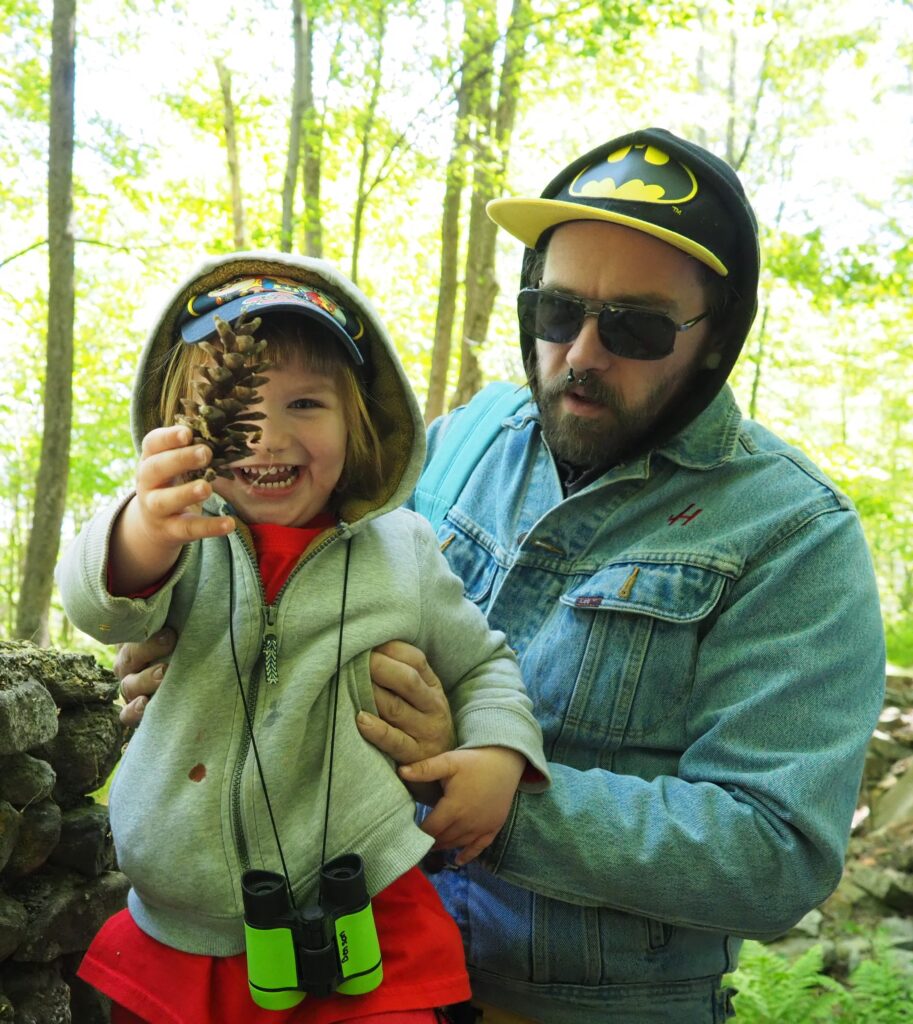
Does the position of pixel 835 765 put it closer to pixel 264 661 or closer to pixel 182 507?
pixel 264 661

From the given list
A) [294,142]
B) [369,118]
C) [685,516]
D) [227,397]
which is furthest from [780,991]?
[369,118]

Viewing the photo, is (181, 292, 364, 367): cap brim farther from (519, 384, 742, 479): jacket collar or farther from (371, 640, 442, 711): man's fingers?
(519, 384, 742, 479): jacket collar

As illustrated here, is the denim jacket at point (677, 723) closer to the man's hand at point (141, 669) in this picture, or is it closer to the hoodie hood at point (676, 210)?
the hoodie hood at point (676, 210)

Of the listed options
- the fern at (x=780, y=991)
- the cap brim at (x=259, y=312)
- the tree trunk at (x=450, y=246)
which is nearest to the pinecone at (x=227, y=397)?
the cap brim at (x=259, y=312)

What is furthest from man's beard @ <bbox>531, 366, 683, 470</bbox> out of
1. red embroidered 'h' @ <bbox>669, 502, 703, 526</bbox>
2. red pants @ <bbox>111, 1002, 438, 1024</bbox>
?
red pants @ <bbox>111, 1002, 438, 1024</bbox>

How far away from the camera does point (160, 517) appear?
5.14 ft

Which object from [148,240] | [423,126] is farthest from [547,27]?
[148,240]

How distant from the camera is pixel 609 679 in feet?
7.39

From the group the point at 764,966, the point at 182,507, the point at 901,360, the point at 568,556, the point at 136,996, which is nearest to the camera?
the point at 182,507

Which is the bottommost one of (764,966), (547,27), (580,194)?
(764,966)

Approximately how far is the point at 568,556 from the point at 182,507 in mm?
1257

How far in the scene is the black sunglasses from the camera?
8.23 feet

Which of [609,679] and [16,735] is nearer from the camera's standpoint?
[16,735]

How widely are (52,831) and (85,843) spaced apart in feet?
0.59
